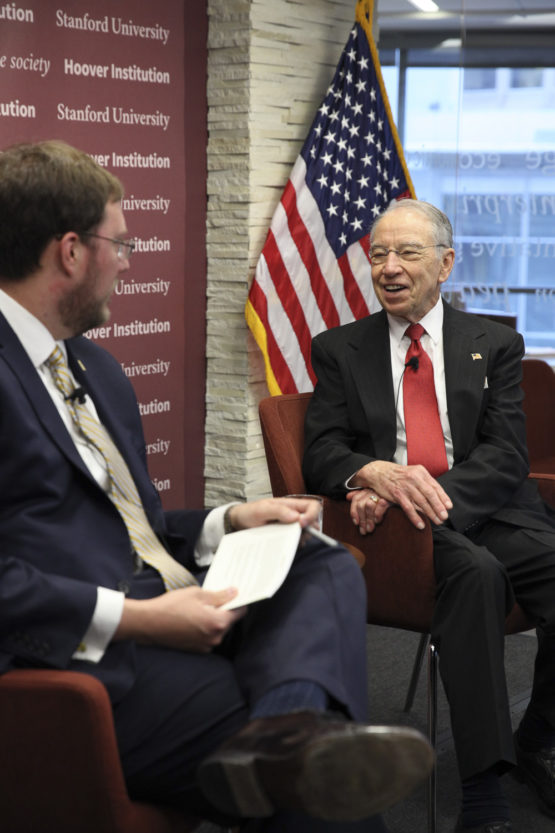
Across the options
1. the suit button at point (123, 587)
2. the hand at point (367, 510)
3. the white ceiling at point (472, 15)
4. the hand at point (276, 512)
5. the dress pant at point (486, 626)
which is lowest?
the dress pant at point (486, 626)

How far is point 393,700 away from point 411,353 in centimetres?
109

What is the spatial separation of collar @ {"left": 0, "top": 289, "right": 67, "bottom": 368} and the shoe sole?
2.50 feet

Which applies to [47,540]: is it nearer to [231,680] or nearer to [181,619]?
[181,619]

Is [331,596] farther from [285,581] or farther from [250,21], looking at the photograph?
[250,21]

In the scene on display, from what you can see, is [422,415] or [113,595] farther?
[422,415]

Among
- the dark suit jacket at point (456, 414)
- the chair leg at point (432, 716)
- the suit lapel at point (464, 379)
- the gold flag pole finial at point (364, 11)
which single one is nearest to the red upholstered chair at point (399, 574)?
the chair leg at point (432, 716)

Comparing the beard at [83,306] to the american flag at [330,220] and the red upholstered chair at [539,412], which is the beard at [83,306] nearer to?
the red upholstered chair at [539,412]

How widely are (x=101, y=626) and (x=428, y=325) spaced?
1.49 meters

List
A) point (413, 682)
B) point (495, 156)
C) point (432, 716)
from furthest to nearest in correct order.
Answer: point (495, 156) < point (413, 682) < point (432, 716)

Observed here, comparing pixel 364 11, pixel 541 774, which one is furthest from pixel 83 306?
pixel 364 11

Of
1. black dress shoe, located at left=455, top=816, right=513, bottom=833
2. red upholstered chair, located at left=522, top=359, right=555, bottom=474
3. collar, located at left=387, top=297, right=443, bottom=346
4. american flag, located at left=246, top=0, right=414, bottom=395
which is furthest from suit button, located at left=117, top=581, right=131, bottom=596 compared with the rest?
american flag, located at left=246, top=0, right=414, bottom=395

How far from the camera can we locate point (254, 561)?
177 cm

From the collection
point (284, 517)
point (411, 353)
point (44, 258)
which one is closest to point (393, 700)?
point (411, 353)

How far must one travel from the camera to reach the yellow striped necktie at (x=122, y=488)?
1.79 m
